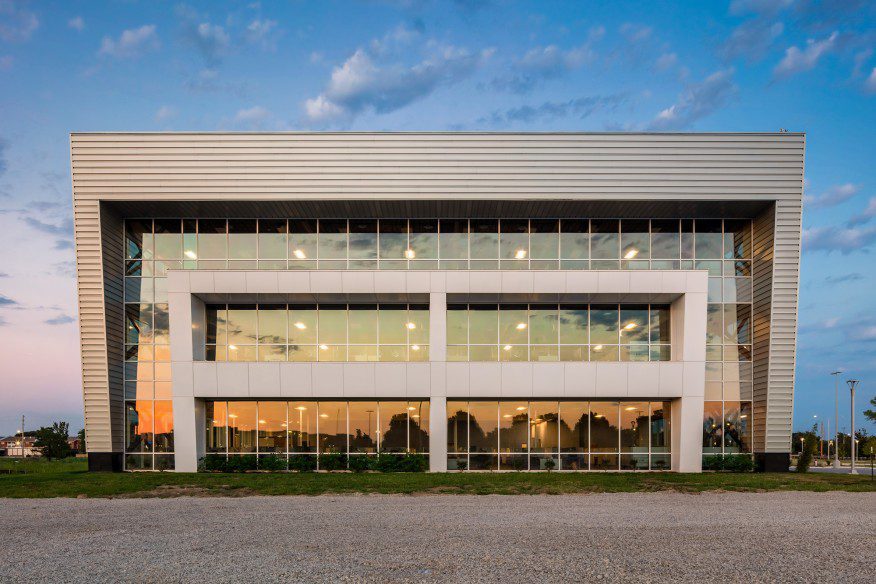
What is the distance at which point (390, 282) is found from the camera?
22859mm

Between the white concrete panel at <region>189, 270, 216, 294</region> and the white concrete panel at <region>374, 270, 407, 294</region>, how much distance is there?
24.1 feet

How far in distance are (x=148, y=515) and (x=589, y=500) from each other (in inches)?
458

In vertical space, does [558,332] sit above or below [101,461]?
above

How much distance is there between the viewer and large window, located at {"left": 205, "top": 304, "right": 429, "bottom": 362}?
24031mm

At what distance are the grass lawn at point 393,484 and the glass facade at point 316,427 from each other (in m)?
2.84

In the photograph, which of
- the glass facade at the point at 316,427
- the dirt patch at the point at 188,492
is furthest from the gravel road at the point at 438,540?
the glass facade at the point at 316,427

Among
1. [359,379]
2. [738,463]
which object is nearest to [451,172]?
[359,379]

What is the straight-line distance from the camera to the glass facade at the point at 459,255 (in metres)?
24.2

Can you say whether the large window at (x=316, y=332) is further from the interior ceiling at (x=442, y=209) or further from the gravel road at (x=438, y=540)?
the gravel road at (x=438, y=540)

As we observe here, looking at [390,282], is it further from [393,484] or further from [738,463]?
[738,463]

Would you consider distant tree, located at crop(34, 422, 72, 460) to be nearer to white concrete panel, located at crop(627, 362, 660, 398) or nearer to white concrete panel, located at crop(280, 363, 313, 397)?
white concrete panel, located at crop(280, 363, 313, 397)

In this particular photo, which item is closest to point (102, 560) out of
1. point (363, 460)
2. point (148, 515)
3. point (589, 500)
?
point (148, 515)

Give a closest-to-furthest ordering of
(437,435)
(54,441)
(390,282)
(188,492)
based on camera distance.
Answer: (188,492), (437,435), (390,282), (54,441)

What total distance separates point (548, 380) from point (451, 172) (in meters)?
10.2
